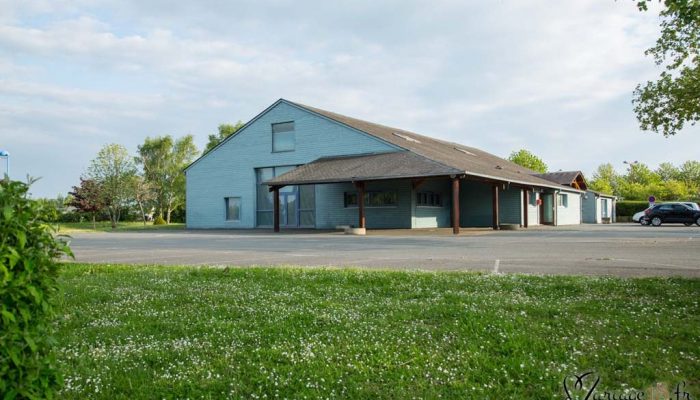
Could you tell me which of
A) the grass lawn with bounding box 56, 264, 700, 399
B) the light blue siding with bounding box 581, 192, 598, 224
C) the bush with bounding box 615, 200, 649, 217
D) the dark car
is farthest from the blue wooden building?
the grass lawn with bounding box 56, 264, 700, 399

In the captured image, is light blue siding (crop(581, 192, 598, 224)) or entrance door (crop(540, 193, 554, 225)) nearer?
entrance door (crop(540, 193, 554, 225))

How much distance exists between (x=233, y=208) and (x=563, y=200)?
85.2ft

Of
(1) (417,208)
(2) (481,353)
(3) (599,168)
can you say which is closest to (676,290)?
(2) (481,353)

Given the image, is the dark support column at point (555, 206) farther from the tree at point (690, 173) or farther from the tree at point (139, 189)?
the tree at point (690, 173)

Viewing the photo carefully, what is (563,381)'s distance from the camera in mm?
3820

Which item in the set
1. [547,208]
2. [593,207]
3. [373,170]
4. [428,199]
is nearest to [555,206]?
[547,208]

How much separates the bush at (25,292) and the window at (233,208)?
35.5 metres

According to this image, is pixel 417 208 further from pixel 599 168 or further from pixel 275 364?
pixel 599 168

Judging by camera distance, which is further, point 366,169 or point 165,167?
point 165,167

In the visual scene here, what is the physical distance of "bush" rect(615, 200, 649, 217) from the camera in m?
55.6

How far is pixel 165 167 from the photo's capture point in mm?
66938

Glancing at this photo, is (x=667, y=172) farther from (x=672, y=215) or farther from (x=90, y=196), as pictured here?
(x=90, y=196)

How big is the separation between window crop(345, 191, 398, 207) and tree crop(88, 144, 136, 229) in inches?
977

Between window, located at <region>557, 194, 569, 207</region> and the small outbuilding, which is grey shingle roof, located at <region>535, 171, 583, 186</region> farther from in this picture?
the small outbuilding
